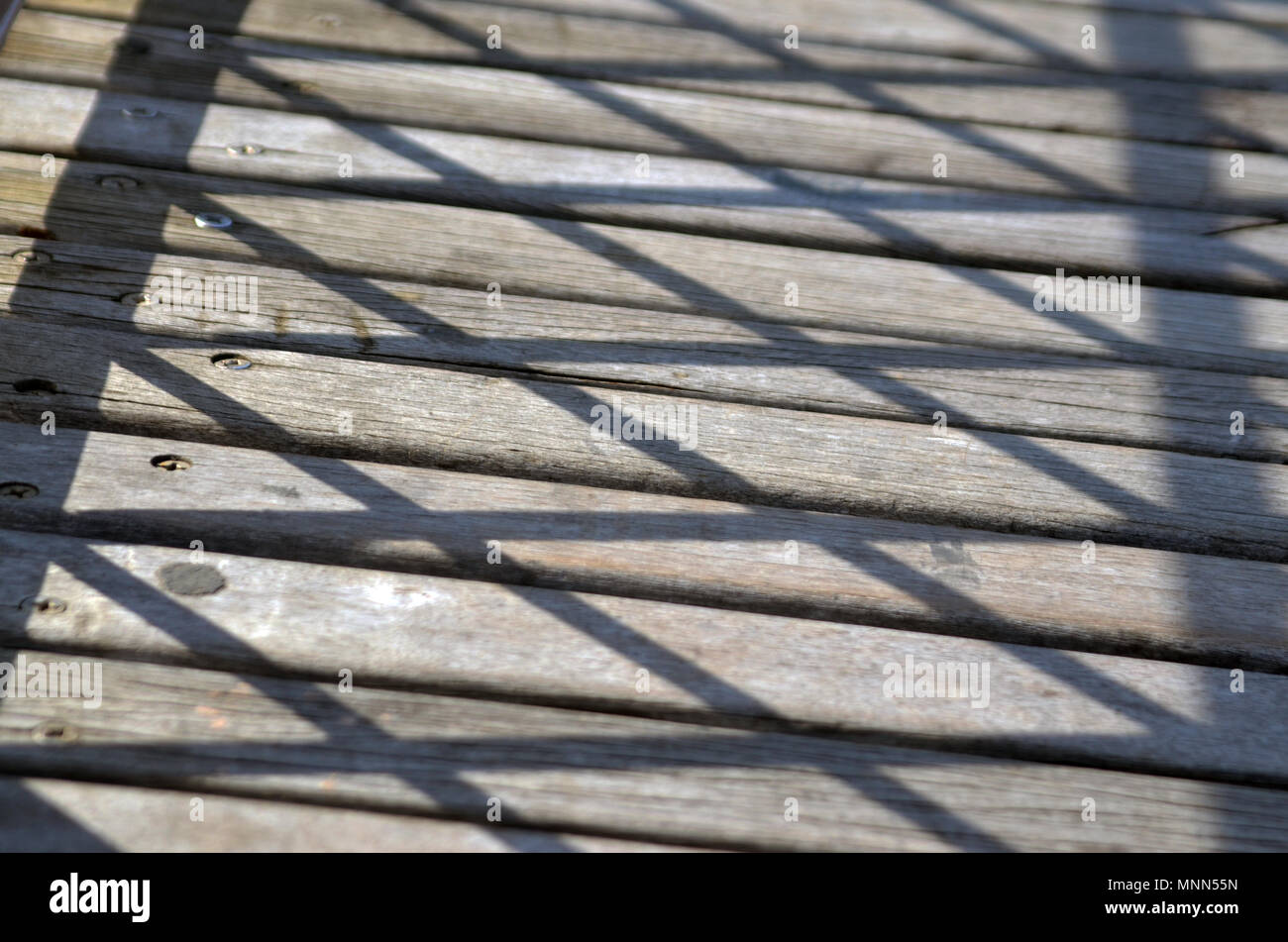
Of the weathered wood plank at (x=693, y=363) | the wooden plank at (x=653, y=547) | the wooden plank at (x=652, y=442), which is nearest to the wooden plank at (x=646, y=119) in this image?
the weathered wood plank at (x=693, y=363)

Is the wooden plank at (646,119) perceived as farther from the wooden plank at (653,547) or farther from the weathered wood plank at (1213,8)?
the wooden plank at (653,547)

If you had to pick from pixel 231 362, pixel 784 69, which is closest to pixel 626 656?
pixel 231 362

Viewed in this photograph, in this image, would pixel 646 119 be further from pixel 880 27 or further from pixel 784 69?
pixel 880 27

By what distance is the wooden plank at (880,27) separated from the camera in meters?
2.78

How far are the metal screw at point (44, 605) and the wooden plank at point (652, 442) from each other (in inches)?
13.9

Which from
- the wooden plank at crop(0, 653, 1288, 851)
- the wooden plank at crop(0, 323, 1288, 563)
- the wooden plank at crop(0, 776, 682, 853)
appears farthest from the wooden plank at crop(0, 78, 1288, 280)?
the wooden plank at crop(0, 776, 682, 853)

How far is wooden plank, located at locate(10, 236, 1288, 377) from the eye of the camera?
2.05 meters

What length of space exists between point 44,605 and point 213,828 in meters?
0.45

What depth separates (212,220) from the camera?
226 cm

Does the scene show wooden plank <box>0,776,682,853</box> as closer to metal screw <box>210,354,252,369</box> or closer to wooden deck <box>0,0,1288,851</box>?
wooden deck <box>0,0,1288,851</box>

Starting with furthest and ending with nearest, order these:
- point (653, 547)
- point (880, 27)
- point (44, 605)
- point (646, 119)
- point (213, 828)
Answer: point (880, 27) → point (646, 119) → point (653, 547) → point (44, 605) → point (213, 828)

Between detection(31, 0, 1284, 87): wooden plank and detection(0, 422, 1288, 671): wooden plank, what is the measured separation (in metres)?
1.39
